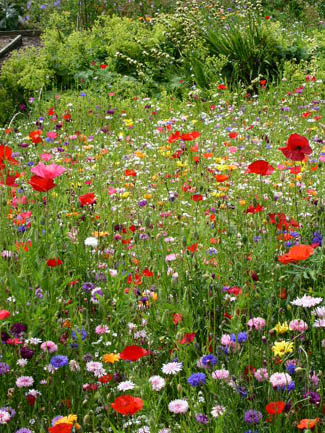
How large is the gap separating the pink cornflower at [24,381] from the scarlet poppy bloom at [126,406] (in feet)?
1.40

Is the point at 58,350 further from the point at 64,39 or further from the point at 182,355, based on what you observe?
the point at 64,39

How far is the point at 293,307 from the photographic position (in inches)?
83.0

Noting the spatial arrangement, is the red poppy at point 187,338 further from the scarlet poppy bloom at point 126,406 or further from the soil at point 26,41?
the soil at point 26,41

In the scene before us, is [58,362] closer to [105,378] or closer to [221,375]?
[105,378]

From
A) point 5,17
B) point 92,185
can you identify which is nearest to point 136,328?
point 92,185

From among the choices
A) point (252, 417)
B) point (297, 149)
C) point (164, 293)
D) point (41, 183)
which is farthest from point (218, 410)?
point (297, 149)

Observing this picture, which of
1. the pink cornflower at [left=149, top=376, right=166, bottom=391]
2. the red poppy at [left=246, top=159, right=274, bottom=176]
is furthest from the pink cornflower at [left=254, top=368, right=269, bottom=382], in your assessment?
the red poppy at [left=246, top=159, right=274, bottom=176]

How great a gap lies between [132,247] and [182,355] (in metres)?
0.97

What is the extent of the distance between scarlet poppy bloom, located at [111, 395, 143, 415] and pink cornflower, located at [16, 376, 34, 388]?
43 cm

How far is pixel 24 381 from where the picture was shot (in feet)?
5.56

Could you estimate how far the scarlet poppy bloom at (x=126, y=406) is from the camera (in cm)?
133

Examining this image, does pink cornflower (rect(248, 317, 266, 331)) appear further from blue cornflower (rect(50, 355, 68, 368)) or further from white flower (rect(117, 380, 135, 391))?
blue cornflower (rect(50, 355, 68, 368))

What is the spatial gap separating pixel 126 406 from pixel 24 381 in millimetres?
467

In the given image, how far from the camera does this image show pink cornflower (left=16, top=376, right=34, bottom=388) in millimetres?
1679
